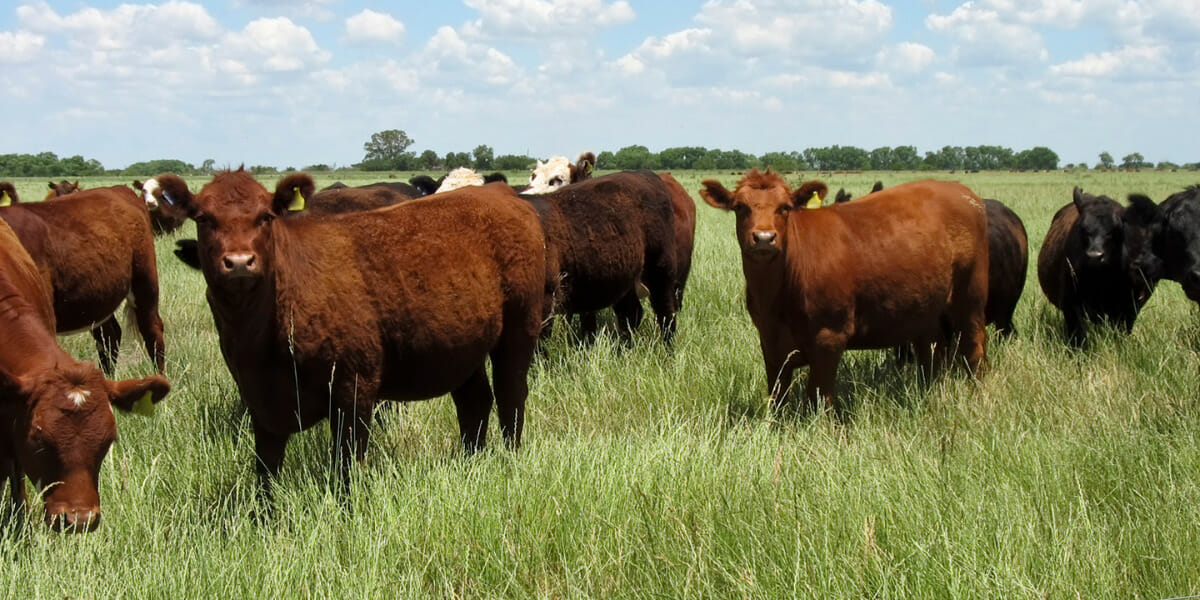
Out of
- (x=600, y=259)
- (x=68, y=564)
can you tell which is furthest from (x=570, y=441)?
(x=600, y=259)

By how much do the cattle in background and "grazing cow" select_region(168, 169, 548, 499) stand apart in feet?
16.2

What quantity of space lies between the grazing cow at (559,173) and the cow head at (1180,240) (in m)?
6.74

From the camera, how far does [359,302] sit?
4812mm

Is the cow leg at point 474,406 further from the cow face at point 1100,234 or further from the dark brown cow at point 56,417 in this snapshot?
the cow face at point 1100,234

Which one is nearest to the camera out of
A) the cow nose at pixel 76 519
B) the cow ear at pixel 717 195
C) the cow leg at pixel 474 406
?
the cow nose at pixel 76 519

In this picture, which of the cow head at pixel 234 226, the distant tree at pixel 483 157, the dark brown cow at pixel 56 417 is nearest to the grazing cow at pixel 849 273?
the cow head at pixel 234 226

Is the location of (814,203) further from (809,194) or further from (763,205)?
(763,205)

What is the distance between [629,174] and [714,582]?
21.0 feet

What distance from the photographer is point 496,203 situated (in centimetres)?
571

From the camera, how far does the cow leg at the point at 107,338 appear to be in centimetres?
888

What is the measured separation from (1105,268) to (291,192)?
23.6 feet

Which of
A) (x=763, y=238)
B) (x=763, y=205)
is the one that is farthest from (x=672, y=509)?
(x=763, y=205)

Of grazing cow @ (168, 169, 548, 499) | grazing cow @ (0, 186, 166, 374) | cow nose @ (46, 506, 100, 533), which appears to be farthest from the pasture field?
grazing cow @ (0, 186, 166, 374)

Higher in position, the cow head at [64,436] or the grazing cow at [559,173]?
the grazing cow at [559,173]
